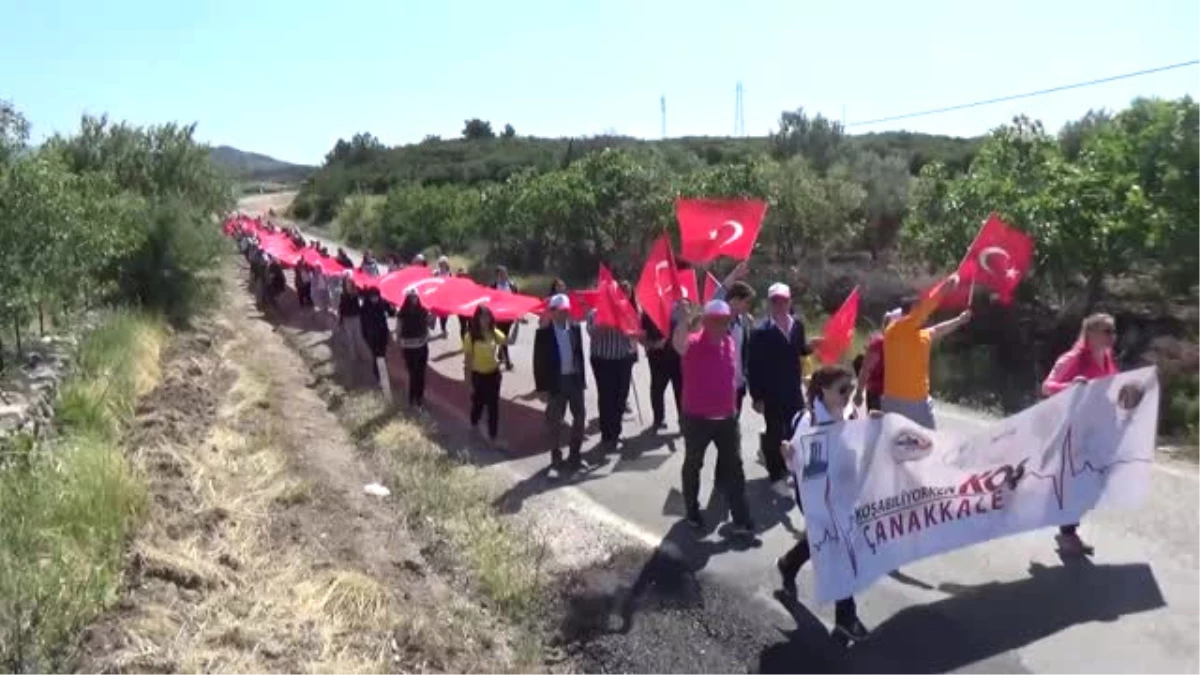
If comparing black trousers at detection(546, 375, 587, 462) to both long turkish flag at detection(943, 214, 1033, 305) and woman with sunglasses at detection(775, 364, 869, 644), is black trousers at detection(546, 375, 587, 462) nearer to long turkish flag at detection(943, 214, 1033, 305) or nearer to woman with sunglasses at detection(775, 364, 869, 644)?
long turkish flag at detection(943, 214, 1033, 305)

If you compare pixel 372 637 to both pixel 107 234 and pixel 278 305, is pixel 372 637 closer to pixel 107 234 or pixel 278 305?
pixel 107 234

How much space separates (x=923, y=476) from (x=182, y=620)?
4591mm

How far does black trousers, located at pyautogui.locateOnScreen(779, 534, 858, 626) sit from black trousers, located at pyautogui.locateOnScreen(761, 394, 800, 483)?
2.16 metres

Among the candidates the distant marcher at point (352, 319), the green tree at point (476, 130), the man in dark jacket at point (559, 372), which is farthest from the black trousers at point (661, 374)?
the green tree at point (476, 130)

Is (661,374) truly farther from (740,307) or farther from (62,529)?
(62,529)

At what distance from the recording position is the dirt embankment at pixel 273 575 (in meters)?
6.84

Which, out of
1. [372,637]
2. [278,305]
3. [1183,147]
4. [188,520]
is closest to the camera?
[372,637]

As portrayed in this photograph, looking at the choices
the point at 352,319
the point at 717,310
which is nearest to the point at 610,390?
the point at 717,310

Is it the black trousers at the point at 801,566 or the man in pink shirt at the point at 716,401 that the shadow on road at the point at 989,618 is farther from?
the man in pink shirt at the point at 716,401

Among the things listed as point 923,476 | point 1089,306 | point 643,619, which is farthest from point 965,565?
point 1089,306

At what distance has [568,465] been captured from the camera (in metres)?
11.5

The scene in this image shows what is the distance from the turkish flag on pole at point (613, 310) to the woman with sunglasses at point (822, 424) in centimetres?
474

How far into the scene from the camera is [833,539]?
22.8ft

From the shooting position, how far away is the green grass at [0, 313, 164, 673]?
21.4 ft
